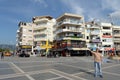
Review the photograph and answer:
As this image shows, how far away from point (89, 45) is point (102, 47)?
227 inches

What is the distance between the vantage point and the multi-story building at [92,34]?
264 ft

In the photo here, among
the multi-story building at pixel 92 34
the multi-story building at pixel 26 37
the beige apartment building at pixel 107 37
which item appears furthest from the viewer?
the multi-story building at pixel 26 37

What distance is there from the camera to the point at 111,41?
85.3m

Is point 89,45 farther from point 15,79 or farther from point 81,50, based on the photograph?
point 15,79

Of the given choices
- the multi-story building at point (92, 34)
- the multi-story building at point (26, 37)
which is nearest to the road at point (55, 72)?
the multi-story building at point (92, 34)

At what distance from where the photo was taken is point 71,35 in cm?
7325

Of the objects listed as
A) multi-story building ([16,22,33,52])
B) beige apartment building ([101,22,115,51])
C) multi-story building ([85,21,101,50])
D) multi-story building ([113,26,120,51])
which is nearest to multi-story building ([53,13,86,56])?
multi-story building ([85,21,101,50])

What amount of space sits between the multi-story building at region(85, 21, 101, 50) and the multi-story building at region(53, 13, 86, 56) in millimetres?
4772

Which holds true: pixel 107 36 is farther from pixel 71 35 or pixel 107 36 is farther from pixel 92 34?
pixel 71 35

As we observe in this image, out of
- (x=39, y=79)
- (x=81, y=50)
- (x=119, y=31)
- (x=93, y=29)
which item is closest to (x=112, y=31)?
(x=119, y=31)

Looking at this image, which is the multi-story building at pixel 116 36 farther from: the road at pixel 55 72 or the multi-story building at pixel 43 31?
the road at pixel 55 72

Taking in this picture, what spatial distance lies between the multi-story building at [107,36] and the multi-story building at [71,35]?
37.1 ft

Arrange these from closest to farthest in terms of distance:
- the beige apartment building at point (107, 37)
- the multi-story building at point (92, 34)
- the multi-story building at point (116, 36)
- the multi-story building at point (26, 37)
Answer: the multi-story building at point (92, 34) → the beige apartment building at point (107, 37) → the multi-story building at point (116, 36) → the multi-story building at point (26, 37)

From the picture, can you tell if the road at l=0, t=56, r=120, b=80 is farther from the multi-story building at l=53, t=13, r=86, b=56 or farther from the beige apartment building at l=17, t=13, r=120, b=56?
the multi-story building at l=53, t=13, r=86, b=56
